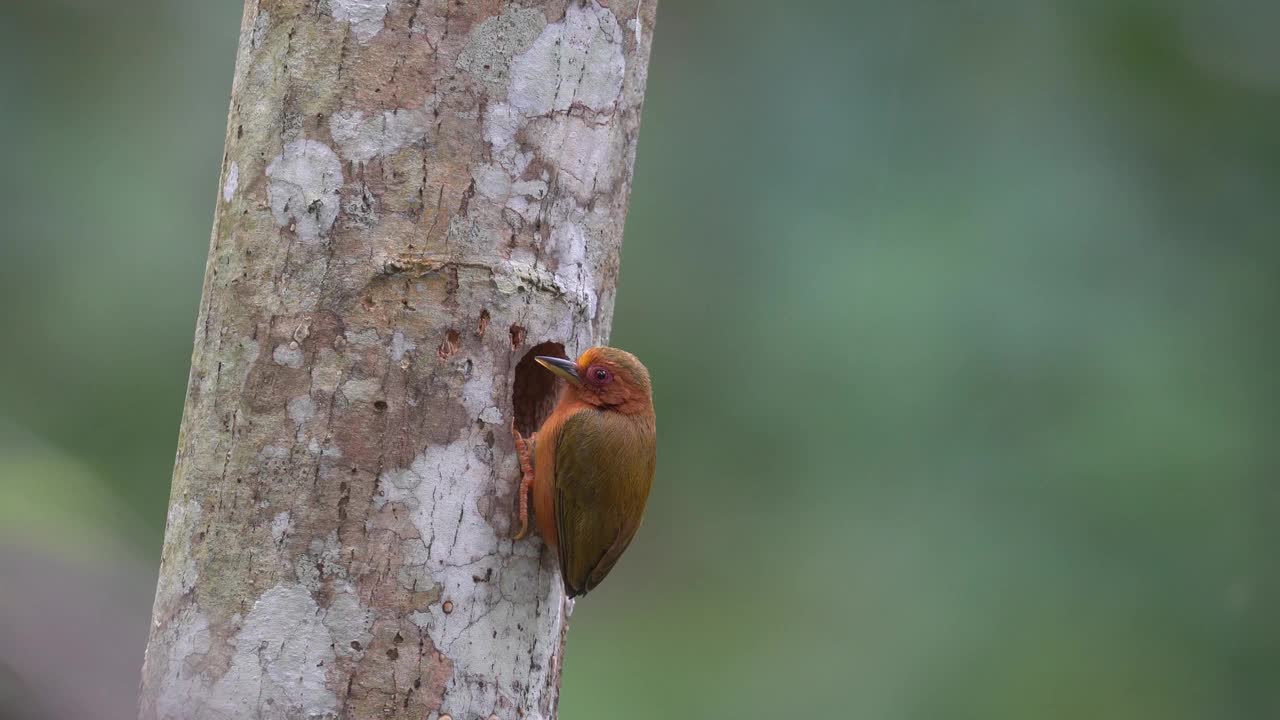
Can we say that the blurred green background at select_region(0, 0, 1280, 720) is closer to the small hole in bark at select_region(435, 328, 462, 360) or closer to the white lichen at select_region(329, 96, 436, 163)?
the small hole in bark at select_region(435, 328, 462, 360)

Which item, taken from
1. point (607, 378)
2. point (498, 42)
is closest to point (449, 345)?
point (607, 378)

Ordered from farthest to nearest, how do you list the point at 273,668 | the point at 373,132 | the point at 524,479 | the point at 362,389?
the point at 524,479 → the point at 373,132 → the point at 362,389 → the point at 273,668

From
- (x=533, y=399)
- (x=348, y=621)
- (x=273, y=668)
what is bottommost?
(x=273, y=668)

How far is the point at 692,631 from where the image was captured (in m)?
9.34

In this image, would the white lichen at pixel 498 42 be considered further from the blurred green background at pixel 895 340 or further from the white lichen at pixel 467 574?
the blurred green background at pixel 895 340

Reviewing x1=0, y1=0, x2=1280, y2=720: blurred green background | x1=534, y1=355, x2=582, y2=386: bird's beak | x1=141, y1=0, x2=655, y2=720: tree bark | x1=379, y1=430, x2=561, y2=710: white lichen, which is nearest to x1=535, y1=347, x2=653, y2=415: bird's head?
x1=534, y1=355, x2=582, y2=386: bird's beak

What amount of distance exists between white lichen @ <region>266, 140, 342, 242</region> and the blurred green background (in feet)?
16.7

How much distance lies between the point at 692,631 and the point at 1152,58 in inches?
243

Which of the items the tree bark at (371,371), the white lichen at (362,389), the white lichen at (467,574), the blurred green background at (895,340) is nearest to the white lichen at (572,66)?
the tree bark at (371,371)

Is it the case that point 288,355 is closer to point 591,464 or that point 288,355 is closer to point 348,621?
point 348,621

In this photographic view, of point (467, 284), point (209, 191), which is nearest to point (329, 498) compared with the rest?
point (467, 284)

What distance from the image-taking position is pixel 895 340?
9.04m

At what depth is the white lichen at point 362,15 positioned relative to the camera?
319 cm

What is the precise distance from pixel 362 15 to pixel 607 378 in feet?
4.08
